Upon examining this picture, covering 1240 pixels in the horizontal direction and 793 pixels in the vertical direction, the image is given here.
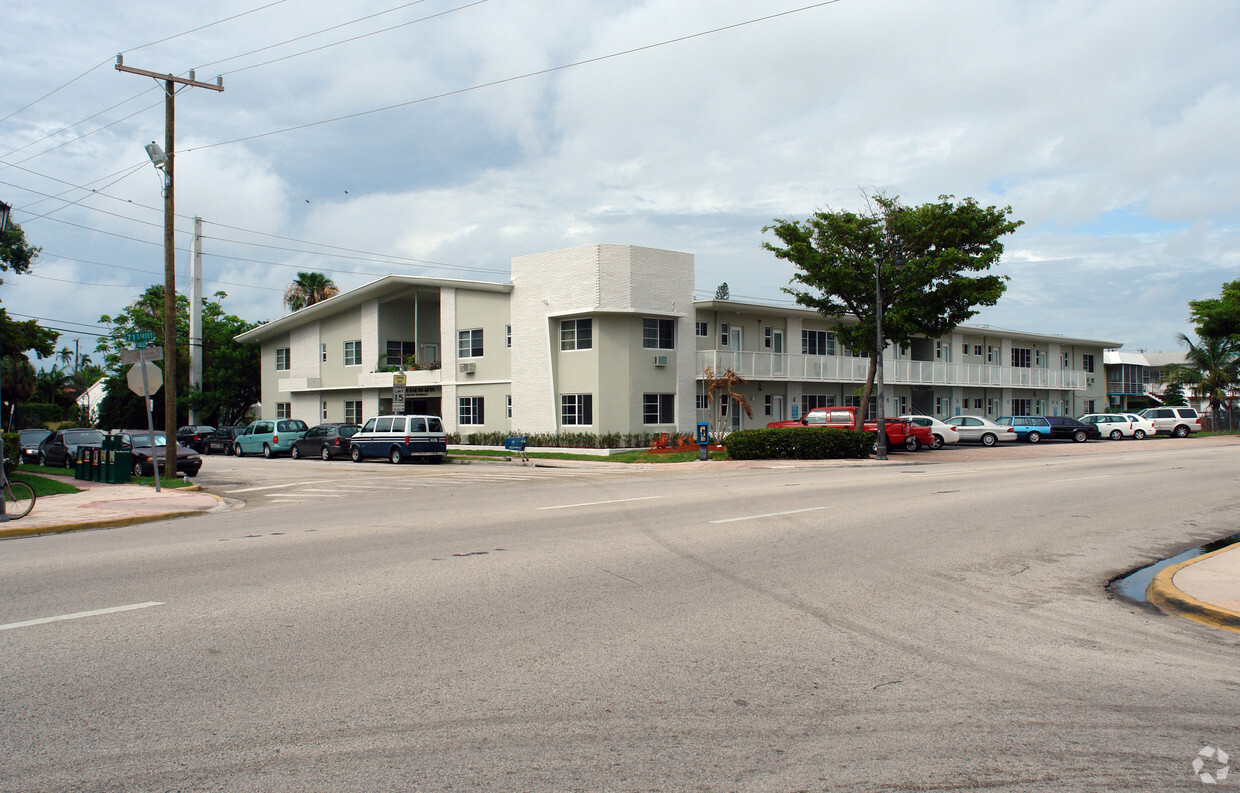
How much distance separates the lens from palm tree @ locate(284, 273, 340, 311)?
58531 mm

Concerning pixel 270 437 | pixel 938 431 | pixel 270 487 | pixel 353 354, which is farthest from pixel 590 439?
pixel 938 431

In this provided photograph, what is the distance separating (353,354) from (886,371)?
88.4ft

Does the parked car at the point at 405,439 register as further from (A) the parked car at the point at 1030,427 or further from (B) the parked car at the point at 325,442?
(A) the parked car at the point at 1030,427

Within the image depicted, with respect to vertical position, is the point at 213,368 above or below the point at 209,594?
above

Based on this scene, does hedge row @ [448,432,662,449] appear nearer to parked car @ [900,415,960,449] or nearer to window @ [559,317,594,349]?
window @ [559,317,594,349]

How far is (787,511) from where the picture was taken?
14.1 m

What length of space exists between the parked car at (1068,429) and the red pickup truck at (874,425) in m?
10.6

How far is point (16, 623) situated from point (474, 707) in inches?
165

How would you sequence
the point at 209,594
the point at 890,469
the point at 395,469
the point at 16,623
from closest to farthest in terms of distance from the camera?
the point at 16,623 → the point at 209,594 → the point at 890,469 → the point at 395,469

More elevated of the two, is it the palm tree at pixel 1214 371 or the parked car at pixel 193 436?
the palm tree at pixel 1214 371

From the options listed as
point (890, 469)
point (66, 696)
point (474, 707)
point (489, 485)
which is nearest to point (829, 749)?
point (474, 707)

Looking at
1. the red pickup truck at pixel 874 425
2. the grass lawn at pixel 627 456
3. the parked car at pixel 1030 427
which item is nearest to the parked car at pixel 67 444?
the grass lawn at pixel 627 456

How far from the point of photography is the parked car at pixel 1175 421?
5009 cm

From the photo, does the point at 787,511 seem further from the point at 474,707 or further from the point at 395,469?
the point at 395,469
